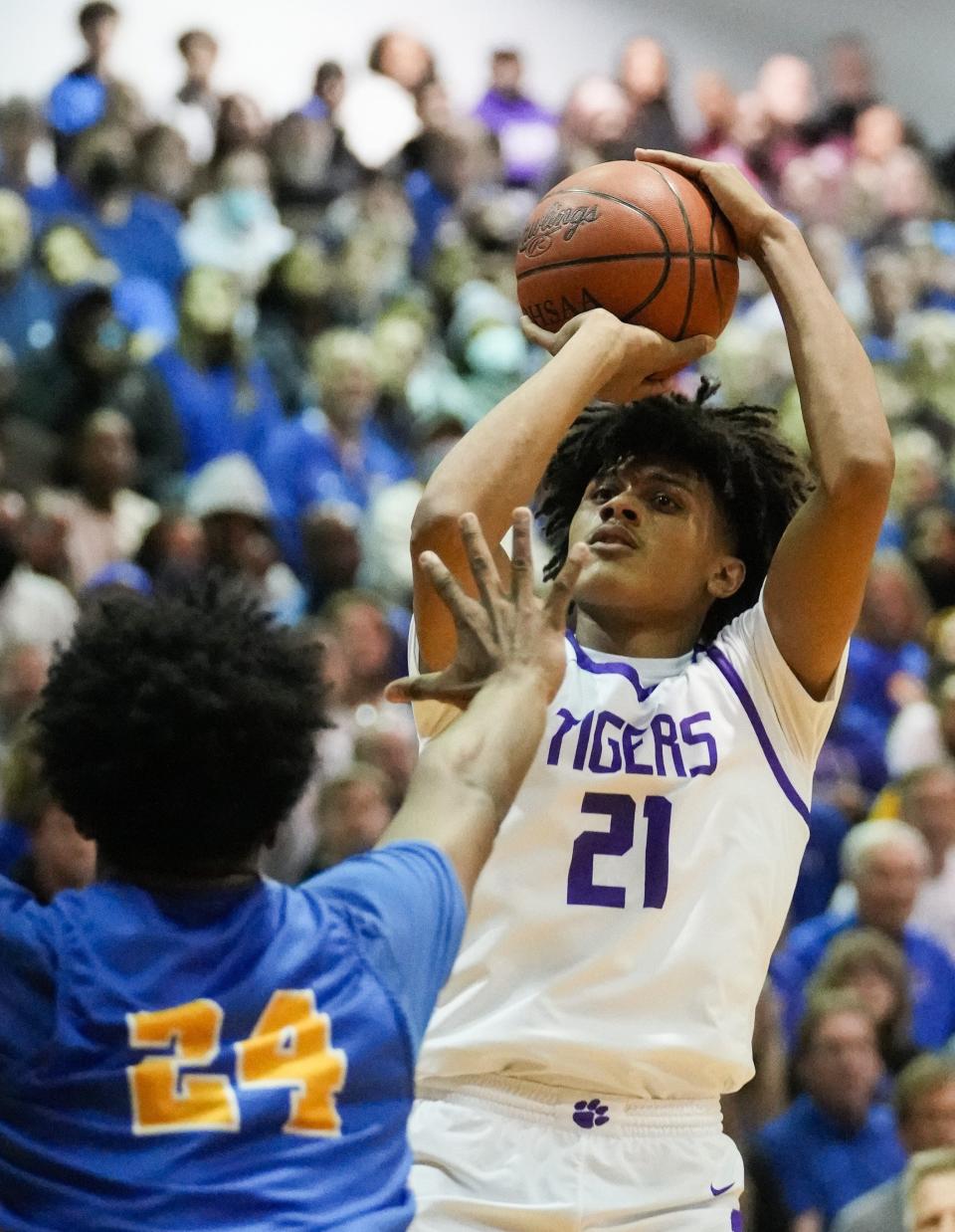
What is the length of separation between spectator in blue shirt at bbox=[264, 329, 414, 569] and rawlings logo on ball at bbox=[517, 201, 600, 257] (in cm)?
442

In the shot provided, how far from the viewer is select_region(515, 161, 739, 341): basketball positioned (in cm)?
340

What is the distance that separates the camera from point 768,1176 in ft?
17.7

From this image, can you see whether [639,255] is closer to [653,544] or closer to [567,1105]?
[653,544]

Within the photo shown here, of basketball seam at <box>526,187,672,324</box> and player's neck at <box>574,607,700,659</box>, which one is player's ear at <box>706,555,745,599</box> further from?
basketball seam at <box>526,187,672,324</box>

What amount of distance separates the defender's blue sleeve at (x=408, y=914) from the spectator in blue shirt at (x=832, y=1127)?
345cm

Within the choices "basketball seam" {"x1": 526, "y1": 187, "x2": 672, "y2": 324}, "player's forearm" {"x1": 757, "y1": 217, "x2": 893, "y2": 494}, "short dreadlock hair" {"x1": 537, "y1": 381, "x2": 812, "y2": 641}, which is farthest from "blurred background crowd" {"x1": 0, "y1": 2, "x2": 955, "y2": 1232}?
"player's forearm" {"x1": 757, "y1": 217, "x2": 893, "y2": 494}

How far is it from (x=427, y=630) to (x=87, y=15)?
775 centimetres

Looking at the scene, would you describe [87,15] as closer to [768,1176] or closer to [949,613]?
[949,613]

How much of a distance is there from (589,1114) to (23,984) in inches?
50.0

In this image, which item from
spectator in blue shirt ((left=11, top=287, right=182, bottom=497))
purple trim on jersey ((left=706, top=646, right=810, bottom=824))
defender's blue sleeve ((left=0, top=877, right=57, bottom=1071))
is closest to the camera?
defender's blue sleeve ((left=0, top=877, right=57, bottom=1071))

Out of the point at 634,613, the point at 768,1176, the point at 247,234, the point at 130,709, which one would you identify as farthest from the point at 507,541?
the point at 247,234

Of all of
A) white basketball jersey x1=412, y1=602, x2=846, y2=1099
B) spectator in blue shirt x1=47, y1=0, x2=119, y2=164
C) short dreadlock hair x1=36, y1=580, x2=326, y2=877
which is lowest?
white basketball jersey x1=412, y1=602, x2=846, y2=1099

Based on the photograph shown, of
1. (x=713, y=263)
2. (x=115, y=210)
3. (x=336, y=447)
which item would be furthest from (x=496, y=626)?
(x=115, y=210)

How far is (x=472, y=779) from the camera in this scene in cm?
234
